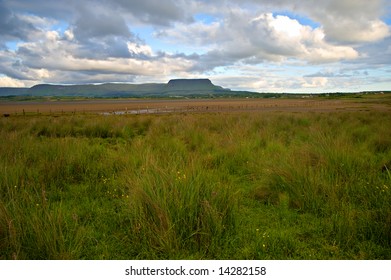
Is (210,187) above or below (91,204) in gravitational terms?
above

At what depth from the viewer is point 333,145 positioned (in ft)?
21.9

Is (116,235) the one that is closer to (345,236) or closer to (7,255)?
(7,255)

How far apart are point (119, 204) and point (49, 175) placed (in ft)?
7.10

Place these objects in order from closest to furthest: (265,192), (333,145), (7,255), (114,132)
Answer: (7,255), (265,192), (333,145), (114,132)

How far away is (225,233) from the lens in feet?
11.7

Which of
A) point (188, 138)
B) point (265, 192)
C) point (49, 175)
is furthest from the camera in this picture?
point (188, 138)

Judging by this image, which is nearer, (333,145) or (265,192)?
(265,192)

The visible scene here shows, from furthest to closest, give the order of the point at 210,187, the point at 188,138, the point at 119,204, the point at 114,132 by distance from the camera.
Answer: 1. the point at 114,132
2. the point at 188,138
3. the point at 119,204
4. the point at 210,187

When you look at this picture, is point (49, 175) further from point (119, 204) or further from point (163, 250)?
point (163, 250)

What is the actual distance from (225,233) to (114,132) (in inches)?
426

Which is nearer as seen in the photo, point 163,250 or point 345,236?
point 163,250

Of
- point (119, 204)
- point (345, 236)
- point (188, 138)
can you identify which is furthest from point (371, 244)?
point (188, 138)
